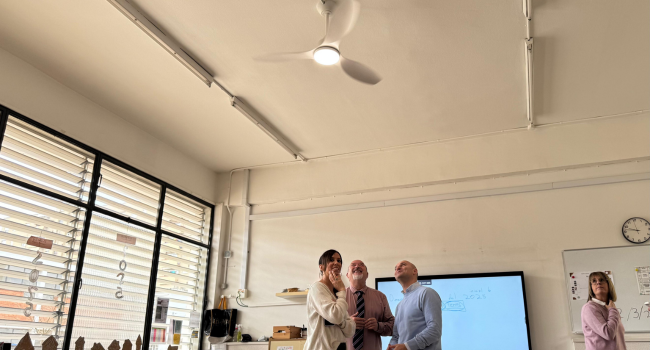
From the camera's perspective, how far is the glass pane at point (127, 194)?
16.9ft

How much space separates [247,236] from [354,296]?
3221 mm

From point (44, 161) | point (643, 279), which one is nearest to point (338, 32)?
point (44, 161)

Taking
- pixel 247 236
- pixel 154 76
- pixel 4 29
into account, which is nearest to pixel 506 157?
pixel 247 236

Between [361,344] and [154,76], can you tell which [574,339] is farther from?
[154,76]

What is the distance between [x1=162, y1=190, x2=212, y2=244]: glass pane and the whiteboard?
463 cm

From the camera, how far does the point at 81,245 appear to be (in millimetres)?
4738

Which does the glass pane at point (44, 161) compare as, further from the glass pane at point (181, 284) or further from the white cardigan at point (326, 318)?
the white cardigan at point (326, 318)

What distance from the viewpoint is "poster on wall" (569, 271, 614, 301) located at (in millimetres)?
4961

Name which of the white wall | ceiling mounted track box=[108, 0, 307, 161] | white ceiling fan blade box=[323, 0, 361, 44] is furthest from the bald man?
the white wall

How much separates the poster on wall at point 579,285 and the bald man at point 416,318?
245 cm

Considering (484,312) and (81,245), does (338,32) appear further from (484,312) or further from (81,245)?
(484,312)

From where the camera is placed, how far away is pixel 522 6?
3672 millimetres

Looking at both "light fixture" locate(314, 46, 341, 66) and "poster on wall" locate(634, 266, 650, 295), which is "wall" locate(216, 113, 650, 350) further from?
"light fixture" locate(314, 46, 341, 66)

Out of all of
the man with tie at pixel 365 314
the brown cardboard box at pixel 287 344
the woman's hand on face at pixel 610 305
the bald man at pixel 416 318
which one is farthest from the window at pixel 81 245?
the woman's hand on face at pixel 610 305
